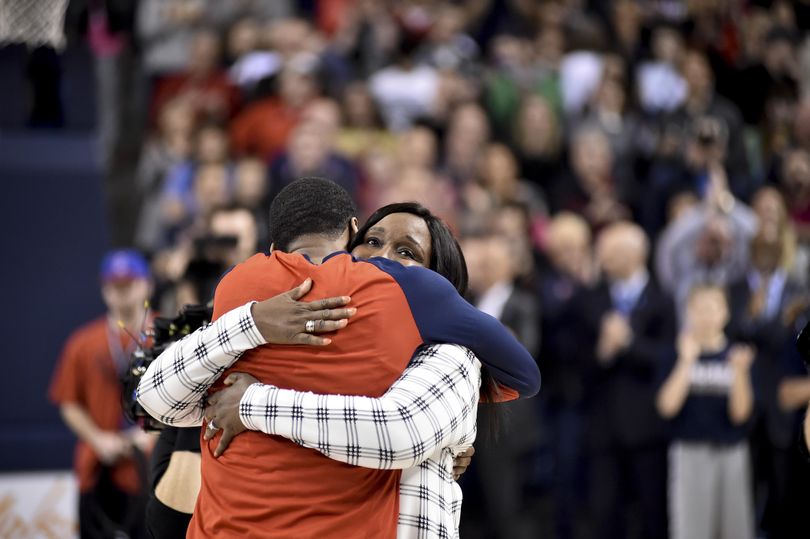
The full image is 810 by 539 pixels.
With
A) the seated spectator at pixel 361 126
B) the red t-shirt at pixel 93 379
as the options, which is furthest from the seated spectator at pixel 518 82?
the red t-shirt at pixel 93 379

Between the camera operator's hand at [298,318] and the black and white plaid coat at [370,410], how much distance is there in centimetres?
Result: 4

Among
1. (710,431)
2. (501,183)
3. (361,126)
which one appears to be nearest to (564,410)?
(710,431)

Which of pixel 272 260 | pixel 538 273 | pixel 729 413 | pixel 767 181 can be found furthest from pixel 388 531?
pixel 767 181

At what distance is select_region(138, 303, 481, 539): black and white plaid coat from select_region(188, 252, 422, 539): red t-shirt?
0.06m

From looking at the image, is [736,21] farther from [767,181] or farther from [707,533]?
[707,533]

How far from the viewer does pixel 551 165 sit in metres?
9.69

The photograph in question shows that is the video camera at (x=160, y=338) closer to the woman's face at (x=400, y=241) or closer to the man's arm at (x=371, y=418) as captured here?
the woman's face at (x=400, y=241)

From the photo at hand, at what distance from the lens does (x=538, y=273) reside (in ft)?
Answer: 28.6

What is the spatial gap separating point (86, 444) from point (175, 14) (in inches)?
218

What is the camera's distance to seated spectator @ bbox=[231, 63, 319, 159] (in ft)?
31.1

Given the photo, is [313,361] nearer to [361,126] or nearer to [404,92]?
[361,126]

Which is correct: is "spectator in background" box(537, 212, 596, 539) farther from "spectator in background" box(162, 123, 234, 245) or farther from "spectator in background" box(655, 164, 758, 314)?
"spectator in background" box(162, 123, 234, 245)

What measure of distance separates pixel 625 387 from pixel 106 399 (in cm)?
337

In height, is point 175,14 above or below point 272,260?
above
